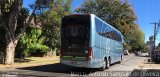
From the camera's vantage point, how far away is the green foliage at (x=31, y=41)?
38438 mm

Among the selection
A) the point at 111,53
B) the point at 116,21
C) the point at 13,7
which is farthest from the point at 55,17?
the point at 116,21

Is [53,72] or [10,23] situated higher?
[10,23]

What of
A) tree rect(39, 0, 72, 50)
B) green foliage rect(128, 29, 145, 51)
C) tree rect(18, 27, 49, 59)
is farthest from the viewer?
green foliage rect(128, 29, 145, 51)

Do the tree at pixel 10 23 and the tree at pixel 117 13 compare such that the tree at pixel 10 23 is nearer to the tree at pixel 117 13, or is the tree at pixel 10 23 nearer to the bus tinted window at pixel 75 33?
the bus tinted window at pixel 75 33

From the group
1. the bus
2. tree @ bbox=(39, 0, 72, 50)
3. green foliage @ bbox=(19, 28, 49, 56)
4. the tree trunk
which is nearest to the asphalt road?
the bus

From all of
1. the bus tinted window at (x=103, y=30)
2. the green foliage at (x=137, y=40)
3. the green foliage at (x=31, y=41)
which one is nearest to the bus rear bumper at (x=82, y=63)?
the bus tinted window at (x=103, y=30)

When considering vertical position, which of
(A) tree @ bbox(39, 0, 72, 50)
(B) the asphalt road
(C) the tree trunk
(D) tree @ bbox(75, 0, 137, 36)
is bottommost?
(B) the asphalt road

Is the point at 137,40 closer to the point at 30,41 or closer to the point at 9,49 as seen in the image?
the point at 30,41

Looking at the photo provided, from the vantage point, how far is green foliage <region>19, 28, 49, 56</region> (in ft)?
126

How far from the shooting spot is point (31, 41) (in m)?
41.2

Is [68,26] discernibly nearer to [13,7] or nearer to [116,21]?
[13,7]

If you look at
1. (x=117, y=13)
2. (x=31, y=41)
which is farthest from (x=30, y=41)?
(x=117, y=13)

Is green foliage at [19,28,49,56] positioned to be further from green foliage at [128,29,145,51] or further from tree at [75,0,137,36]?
green foliage at [128,29,145,51]

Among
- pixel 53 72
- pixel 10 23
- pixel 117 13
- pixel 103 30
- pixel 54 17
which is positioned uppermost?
pixel 117 13
